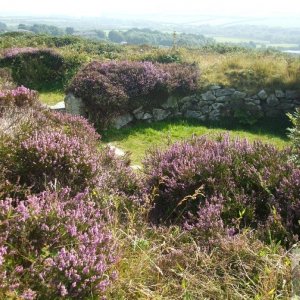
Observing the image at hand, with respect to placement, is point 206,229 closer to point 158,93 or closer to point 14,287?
point 14,287

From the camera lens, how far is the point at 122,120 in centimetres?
1162

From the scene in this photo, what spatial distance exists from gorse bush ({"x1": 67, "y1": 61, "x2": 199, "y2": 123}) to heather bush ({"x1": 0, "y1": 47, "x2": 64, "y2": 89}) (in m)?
4.63

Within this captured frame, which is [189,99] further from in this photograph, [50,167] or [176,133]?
[50,167]

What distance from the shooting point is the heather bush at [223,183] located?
4621 mm

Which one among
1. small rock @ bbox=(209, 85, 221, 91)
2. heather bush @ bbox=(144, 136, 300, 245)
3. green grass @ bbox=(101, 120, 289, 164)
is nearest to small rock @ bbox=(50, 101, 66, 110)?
green grass @ bbox=(101, 120, 289, 164)

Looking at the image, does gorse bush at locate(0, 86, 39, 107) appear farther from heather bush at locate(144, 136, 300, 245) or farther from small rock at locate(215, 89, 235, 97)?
small rock at locate(215, 89, 235, 97)

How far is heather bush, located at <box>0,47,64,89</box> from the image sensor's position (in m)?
16.2

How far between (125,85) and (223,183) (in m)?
7.48

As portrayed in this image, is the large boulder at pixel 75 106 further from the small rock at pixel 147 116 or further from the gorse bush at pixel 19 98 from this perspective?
the gorse bush at pixel 19 98

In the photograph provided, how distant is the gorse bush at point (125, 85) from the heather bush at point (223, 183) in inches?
219

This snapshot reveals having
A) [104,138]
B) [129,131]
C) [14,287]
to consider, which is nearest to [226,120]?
[129,131]

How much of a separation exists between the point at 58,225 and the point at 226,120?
9.62 m

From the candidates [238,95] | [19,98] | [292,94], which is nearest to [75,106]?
[19,98]

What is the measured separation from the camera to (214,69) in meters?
13.8
